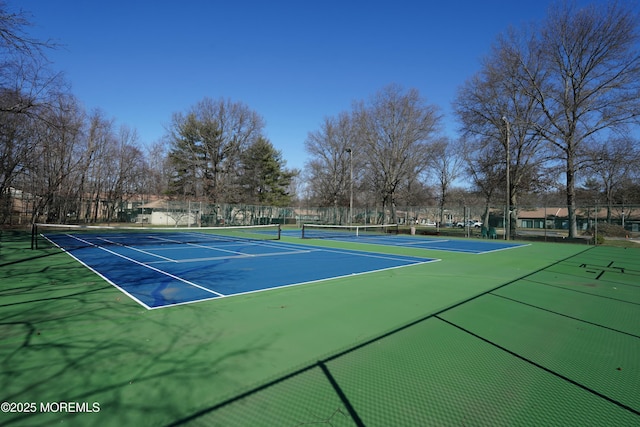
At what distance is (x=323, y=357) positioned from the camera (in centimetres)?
396

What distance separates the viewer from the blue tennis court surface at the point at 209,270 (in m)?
7.21

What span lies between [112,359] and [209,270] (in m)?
6.21

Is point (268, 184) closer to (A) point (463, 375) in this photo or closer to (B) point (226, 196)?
(B) point (226, 196)

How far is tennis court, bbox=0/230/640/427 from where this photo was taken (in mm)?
2900

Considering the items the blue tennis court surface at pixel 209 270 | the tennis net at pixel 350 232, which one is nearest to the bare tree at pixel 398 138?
the tennis net at pixel 350 232

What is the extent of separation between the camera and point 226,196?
144 feet

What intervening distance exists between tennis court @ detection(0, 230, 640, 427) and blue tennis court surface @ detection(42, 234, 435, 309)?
479 millimetres

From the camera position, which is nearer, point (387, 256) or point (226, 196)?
point (387, 256)

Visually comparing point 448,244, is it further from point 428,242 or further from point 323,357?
point 323,357

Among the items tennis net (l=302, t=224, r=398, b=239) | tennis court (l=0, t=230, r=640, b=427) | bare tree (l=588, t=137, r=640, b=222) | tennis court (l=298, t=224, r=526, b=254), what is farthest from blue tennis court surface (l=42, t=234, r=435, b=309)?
bare tree (l=588, t=137, r=640, b=222)

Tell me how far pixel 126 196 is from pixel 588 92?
175ft

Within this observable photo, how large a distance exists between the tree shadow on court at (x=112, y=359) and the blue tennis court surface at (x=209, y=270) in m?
0.97

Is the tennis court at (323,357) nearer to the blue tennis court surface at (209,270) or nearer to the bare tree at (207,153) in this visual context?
the blue tennis court surface at (209,270)

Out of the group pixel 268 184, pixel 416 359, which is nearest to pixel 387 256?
pixel 416 359
